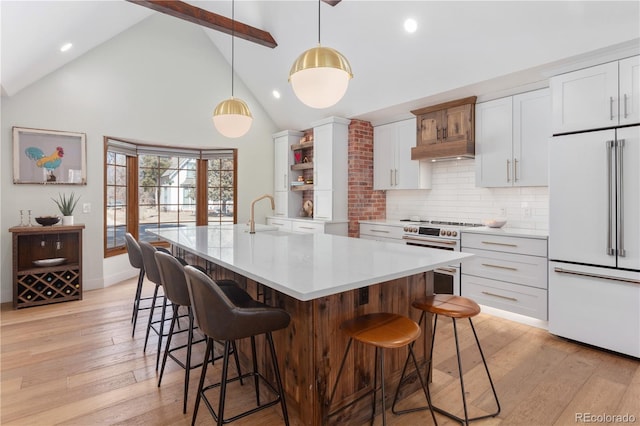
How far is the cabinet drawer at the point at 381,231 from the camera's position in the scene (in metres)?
4.72

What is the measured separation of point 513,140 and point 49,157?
18.4 ft

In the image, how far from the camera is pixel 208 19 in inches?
176

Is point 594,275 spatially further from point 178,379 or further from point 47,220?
point 47,220

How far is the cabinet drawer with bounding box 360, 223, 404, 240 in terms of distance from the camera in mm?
4715

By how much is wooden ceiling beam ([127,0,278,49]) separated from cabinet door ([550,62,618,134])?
11.9ft

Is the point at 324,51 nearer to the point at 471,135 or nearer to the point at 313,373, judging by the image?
the point at 313,373

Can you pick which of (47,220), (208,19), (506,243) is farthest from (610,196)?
(47,220)

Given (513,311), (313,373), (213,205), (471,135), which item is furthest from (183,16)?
(513,311)

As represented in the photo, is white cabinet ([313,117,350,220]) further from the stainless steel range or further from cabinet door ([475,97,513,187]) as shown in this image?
cabinet door ([475,97,513,187])

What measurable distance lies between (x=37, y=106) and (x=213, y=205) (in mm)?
2794

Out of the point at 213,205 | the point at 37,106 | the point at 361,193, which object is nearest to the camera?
the point at 37,106

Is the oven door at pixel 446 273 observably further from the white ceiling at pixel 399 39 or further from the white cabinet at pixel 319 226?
the white ceiling at pixel 399 39

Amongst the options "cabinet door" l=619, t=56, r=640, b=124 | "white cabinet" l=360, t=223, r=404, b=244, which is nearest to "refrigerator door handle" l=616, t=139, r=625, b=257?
"cabinet door" l=619, t=56, r=640, b=124

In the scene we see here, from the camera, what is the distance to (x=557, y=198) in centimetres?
316
